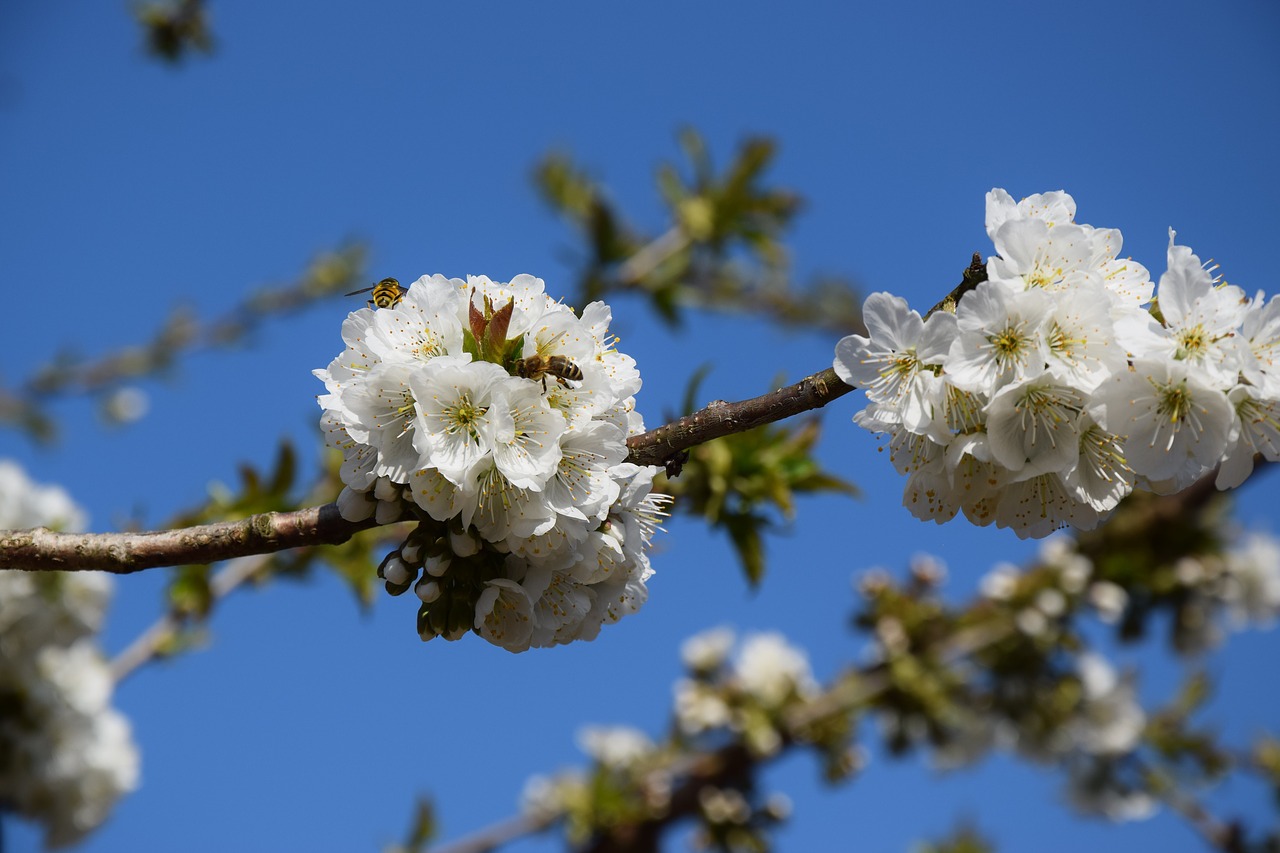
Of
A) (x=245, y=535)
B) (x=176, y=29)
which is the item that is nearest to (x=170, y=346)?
(x=176, y=29)

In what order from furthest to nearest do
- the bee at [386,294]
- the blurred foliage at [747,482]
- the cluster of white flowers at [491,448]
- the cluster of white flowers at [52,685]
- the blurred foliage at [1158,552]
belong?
the blurred foliage at [1158,552] → the cluster of white flowers at [52,685] → the blurred foliage at [747,482] → the bee at [386,294] → the cluster of white flowers at [491,448]

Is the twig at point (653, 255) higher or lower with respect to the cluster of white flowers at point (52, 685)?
higher

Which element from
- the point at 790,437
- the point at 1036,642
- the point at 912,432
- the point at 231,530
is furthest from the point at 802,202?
the point at 231,530

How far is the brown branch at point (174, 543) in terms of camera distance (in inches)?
69.5

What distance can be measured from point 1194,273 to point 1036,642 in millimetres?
4871

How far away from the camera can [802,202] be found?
224 inches

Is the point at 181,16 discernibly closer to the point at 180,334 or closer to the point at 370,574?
the point at 180,334

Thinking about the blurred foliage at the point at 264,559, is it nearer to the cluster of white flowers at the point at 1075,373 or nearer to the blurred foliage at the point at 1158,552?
the cluster of white flowers at the point at 1075,373

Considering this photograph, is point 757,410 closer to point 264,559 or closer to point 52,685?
point 264,559

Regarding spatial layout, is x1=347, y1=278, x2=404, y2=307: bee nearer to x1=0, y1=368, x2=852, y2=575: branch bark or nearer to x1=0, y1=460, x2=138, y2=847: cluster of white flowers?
x1=0, y1=368, x2=852, y2=575: branch bark

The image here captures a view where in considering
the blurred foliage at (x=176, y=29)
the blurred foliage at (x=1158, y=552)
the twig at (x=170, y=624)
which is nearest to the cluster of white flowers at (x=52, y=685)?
the twig at (x=170, y=624)

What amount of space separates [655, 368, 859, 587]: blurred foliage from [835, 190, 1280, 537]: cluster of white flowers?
130 centimetres

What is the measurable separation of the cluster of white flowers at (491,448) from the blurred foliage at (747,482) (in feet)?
4.28

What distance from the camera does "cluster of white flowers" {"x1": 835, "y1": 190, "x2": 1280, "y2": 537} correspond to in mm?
1783
